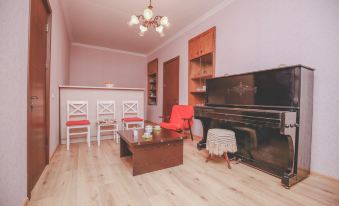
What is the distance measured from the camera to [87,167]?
223cm

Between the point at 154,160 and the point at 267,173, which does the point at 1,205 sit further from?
the point at 267,173

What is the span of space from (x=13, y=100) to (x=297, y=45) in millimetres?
3140

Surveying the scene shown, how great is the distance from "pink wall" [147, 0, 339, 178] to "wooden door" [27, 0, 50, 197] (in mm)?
2956

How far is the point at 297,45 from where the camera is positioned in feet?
7.00

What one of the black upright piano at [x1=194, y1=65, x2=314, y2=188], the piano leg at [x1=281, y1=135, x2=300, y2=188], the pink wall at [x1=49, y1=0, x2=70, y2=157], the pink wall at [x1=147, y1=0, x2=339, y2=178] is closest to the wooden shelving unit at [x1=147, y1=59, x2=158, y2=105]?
the pink wall at [x1=49, y1=0, x2=70, y2=157]

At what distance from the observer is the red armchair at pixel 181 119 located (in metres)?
3.38

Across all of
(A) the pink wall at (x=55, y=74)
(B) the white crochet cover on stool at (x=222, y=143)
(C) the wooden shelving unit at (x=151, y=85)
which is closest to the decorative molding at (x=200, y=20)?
(C) the wooden shelving unit at (x=151, y=85)

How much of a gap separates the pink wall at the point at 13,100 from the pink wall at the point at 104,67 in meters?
4.94

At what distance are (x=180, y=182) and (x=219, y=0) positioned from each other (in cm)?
334

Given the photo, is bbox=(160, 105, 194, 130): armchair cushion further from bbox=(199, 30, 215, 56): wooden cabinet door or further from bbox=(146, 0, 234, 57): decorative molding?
bbox=(146, 0, 234, 57): decorative molding

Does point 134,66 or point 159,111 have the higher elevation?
point 134,66

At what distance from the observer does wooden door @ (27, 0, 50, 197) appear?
1.64 metres

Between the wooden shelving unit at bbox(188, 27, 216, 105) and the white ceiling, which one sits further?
the wooden shelving unit at bbox(188, 27, 216, 105)

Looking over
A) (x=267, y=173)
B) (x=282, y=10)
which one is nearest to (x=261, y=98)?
(x=267, y=173)
